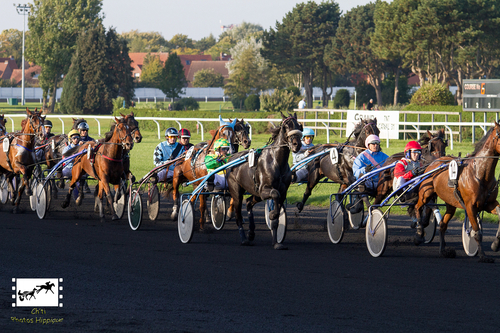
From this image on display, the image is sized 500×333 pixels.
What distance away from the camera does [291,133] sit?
27.0ft

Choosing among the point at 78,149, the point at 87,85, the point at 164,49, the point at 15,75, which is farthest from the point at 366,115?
the point at 164,49

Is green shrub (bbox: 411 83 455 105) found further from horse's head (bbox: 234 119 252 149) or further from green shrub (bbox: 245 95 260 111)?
green shrub (bbox: 245 95 260 111)

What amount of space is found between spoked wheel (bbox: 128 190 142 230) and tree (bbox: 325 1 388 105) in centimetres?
4511

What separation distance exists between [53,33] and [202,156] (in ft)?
170

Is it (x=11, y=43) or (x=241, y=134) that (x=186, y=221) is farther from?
(x=11, y=43)

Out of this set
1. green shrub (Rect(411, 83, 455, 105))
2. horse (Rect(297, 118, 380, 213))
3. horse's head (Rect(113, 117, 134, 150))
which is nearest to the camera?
horse (Rect(297, 118, 380, 213))

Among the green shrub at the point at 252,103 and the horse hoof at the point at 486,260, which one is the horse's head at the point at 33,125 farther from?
the green shrub at the point at 252,103

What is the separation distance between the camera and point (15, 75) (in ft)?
327

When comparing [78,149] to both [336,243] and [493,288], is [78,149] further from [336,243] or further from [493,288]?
[493,288]

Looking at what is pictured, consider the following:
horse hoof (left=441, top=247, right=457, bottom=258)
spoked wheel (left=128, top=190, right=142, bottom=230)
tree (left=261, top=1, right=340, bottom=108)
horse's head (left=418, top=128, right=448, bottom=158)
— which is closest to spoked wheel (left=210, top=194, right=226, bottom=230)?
spoked wheel (left=128, top=190, right=142, bottom=230)

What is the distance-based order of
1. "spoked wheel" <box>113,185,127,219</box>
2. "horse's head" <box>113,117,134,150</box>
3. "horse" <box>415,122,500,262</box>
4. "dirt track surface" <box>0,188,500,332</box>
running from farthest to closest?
"spoked wheel" <box>113,185,127,219</box> < "horse's head" <box>113,117,134,150</box> < "horse" <box>415,122,500,262</box> < "dirt track surface" <box>0,188,500,332</box>

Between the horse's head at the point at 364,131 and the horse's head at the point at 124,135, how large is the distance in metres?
3.42

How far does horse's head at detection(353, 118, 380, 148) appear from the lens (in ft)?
33.6

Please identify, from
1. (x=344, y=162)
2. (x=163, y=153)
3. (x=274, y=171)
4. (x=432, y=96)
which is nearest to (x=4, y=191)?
(x=163, y=153)
